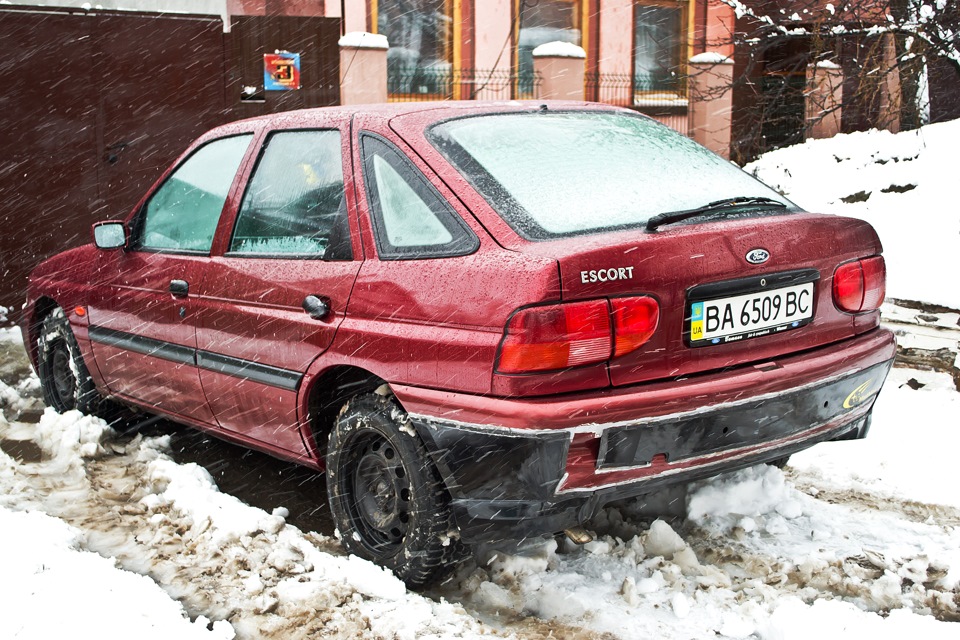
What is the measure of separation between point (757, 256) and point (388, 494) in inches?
57.8

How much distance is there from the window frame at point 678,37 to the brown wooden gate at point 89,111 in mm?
12486

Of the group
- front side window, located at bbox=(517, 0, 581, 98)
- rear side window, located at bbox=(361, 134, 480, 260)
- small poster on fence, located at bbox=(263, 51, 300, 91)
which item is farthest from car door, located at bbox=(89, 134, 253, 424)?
front side window, located at bbox=(517, 0, 581, 98)

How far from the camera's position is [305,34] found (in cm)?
1151

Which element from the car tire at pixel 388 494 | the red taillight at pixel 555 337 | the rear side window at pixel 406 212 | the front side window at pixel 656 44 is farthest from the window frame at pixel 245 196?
the front side window at pixel 656 44

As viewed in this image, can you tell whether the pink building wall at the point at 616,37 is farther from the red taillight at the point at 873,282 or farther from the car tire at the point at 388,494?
the car tire at the point at 388,494

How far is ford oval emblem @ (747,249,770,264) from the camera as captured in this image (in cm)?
315

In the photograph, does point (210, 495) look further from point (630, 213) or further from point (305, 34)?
point (305, 34)

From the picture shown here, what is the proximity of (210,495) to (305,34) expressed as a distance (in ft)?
27.5

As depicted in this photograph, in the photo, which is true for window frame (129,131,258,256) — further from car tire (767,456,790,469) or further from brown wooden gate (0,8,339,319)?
brown wooden gate (0,8,339,319)

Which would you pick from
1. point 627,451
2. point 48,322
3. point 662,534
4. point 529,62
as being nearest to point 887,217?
point 662,534

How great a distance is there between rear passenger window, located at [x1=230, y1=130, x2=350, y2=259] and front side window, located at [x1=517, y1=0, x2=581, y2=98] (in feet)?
53.5

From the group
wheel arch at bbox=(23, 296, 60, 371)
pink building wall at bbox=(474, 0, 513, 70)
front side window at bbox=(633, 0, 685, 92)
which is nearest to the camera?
wheel arch at bbox=(23, 296, 60, 371)

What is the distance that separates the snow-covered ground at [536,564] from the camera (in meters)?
3.13

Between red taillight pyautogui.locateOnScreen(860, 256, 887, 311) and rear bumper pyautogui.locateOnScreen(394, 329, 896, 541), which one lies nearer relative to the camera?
rear bumper pyautogui.locateOnScreen(394, 329, 896, 541)
